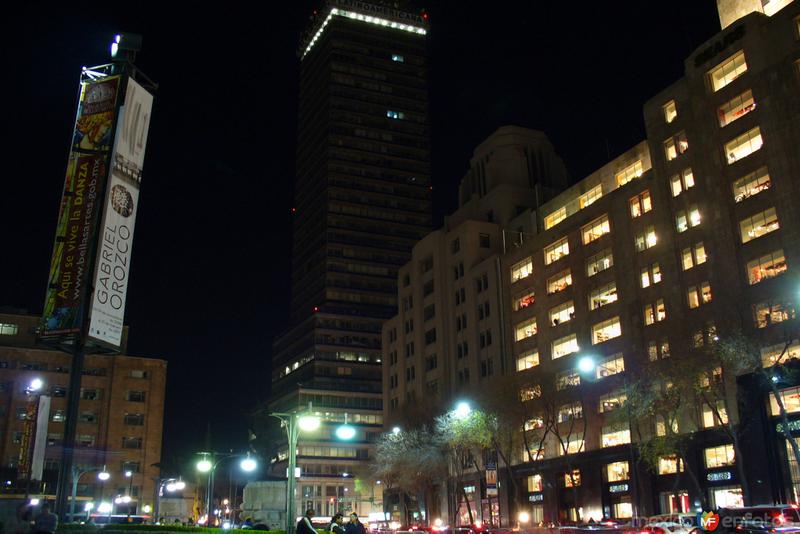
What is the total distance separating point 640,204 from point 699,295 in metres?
13.5

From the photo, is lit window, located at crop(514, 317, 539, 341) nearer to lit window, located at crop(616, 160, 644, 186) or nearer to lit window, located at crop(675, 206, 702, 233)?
lit window, located at crop(616, 160, 644, 186)

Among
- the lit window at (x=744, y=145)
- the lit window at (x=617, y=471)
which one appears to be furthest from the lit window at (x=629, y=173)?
the lit window at (x=617, y=471)

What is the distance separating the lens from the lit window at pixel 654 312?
227 feet

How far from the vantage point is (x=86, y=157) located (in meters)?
41.2

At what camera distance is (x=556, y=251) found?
87.1m

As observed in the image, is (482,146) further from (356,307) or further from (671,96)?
(356,307)

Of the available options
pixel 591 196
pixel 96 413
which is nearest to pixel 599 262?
pixel 591 196

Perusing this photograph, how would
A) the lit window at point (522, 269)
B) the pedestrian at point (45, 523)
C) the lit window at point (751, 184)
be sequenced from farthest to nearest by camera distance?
1. the lit window at point (522, 269)
2. the lit window at point (751, 184)
3. the pedestrian at point (45, 523)

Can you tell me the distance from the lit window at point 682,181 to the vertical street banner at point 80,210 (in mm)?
49479

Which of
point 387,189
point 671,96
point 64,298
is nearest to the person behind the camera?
point 64,298

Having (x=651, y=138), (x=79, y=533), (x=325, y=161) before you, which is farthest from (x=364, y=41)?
(x=79, y=533)

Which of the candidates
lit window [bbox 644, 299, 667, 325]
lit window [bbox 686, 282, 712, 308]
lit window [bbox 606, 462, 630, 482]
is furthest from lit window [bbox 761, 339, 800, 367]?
lit window [bbox 606, 462, 630, 482]

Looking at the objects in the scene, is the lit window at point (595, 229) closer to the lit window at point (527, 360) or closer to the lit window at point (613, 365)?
the lit window at point (613, 365)

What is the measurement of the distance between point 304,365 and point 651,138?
110m
